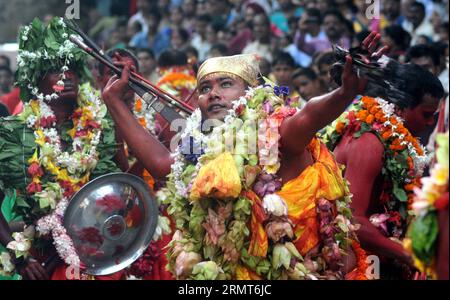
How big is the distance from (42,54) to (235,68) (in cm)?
197

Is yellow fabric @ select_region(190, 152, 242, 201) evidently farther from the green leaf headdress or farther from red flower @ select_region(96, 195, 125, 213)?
the green leaf headdress

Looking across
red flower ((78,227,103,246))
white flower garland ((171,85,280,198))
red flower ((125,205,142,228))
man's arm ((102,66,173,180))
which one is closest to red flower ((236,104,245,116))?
white flower garland ((171,85,280,198))

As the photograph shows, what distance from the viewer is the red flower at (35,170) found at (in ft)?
24.0

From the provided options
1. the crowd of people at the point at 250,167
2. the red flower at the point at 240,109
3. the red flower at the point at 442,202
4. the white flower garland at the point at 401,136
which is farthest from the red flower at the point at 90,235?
the red flower at the point at 442,202

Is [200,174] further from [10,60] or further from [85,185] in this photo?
[10,60]

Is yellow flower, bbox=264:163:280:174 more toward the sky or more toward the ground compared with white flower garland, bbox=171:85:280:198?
more toward the ground

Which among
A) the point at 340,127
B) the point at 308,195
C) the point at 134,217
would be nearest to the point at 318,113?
the point at 308,195

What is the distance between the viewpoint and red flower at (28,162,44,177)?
732 cm

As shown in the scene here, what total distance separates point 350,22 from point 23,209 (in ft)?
21.3

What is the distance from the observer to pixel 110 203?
6.88 metres

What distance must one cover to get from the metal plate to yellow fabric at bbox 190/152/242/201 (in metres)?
1.27

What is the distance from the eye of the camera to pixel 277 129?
5.66 metres

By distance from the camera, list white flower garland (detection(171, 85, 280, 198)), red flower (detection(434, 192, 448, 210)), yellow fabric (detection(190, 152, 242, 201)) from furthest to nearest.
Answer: white flower garland (detection(171, 85, 280, 198)) < yellow fabric (detection(190, 152, 242, 201)) < red flower (detection(434, 192, 448, 210))

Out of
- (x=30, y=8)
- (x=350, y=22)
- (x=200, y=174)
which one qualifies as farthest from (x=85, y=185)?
(x=30, y=8)
